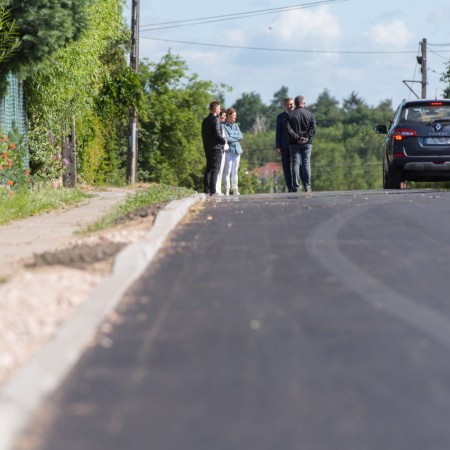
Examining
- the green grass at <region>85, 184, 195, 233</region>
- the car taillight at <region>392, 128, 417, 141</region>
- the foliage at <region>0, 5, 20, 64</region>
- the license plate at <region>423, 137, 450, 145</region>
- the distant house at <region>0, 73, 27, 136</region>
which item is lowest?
the green grass at <region>85, 184, 195, 233</region>

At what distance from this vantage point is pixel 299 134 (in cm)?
2233

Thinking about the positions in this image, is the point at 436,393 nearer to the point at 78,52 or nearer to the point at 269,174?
the point at 78,52

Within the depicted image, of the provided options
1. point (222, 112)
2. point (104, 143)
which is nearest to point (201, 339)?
point (222, 112)

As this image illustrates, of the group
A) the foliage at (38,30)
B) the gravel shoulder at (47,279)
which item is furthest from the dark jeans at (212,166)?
the gravel shoulder at (47,279)

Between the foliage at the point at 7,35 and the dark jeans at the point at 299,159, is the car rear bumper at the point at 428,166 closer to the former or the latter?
the dark jeans at the point at 299,159

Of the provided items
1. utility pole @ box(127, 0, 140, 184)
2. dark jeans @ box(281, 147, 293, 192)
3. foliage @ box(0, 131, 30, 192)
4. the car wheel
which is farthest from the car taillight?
utility pole @ box(127, 0, 140, 184)

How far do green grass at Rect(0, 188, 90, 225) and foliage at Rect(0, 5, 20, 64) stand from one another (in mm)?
2526

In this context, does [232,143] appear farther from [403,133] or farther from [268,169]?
[268,169]

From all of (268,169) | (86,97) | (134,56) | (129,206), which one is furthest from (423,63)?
(268,169)

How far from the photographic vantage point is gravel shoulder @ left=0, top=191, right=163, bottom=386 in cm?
674

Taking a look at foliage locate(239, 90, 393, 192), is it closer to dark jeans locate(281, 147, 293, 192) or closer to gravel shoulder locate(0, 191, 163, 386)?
dark jeans locate(281, 147, 293, 192)

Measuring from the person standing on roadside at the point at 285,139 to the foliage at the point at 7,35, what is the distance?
16.7 feet

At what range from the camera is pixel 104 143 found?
132 ft

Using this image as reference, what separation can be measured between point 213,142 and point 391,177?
3.51 m
